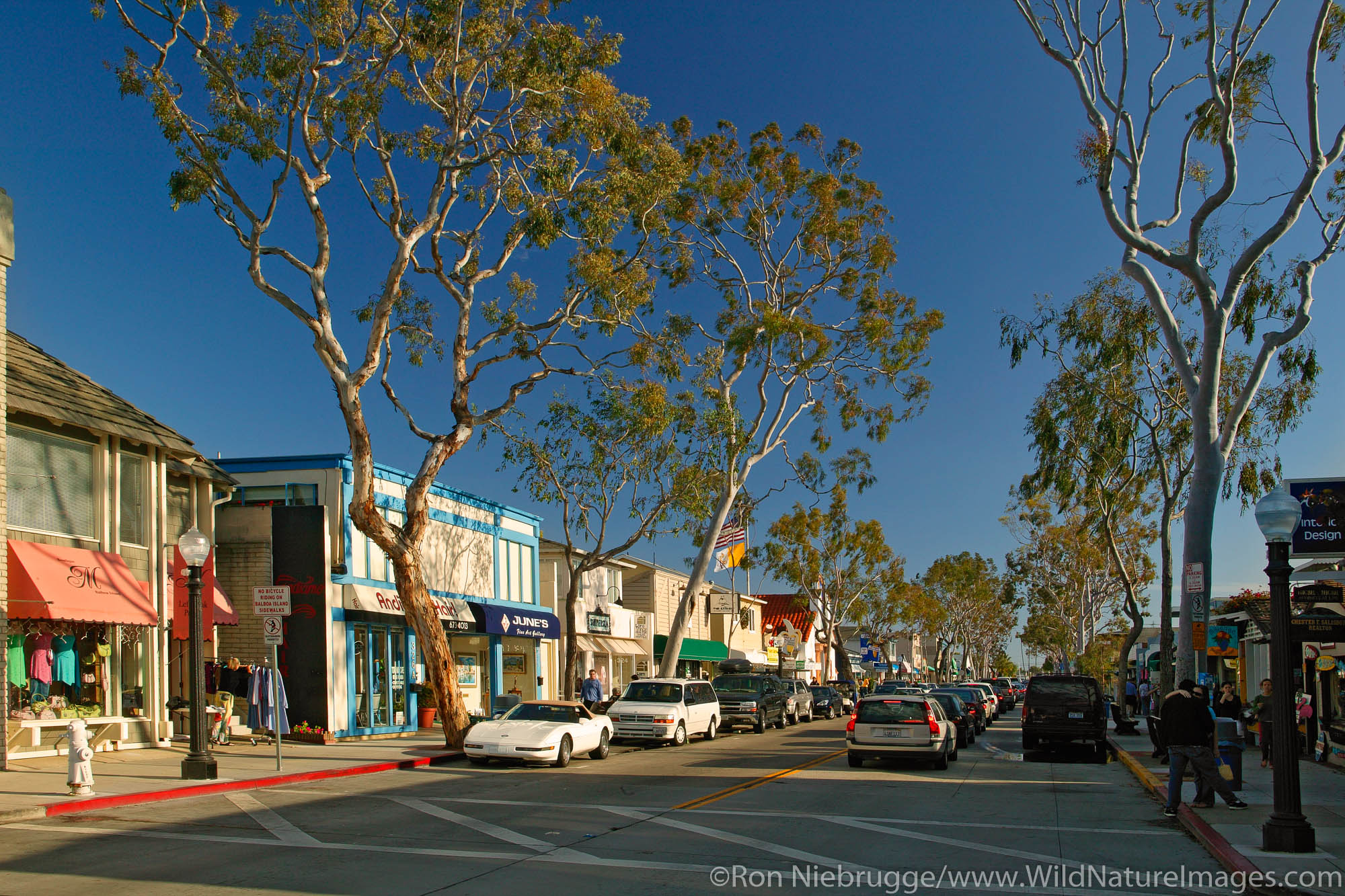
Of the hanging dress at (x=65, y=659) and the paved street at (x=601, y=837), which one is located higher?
the hanging dress at (x=65, y=659)

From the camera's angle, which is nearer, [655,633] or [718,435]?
[718,435]

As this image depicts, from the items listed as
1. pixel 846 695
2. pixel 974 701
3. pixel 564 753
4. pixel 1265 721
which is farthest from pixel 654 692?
pixel 846 695

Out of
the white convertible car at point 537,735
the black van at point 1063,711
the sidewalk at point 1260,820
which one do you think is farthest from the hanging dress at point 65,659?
the black van at point 1063,711

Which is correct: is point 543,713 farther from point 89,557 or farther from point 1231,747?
point 1231,747

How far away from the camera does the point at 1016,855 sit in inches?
436

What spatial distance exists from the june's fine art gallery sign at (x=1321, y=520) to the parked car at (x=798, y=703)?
20087 mm

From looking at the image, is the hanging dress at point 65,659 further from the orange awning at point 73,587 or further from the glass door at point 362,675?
the glass door at point 362,675

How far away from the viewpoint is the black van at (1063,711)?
25484 millimetres

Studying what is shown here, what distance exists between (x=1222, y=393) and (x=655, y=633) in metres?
27.9

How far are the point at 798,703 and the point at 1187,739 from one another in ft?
96.7

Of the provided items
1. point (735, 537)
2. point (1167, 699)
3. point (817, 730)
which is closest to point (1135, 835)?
point (1167, 699)

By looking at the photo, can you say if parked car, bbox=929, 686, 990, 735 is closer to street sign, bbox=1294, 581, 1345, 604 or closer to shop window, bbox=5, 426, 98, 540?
street sign, bbox=1294, 581, 1345, 604

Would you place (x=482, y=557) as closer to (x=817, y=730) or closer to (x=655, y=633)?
(x=817, y=730)

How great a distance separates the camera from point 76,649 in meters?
19.9
